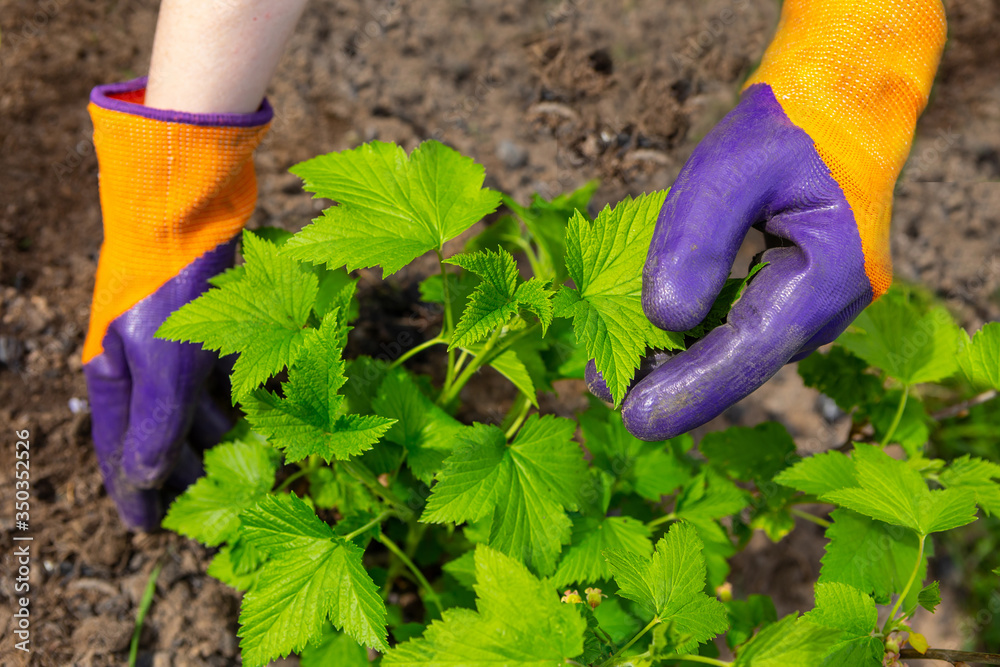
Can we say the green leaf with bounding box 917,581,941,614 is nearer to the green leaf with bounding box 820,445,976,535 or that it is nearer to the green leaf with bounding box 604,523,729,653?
the green leaf with bounding box 820,445,976,535

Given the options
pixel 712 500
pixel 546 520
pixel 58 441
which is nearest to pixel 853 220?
pixel 712 500

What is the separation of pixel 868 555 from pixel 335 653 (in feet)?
4.00

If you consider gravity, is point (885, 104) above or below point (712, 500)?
above

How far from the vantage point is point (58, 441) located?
2096 mm

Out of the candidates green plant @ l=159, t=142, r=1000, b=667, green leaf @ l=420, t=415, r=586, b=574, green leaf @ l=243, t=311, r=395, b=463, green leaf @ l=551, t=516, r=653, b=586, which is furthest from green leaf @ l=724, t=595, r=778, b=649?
green leaf @ l=243, t=311, r=395, b=463

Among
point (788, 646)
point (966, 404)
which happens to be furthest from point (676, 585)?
point (966, 404)

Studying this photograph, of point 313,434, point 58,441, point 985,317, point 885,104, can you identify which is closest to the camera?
point 313,434

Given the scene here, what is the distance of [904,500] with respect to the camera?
4.25 feet

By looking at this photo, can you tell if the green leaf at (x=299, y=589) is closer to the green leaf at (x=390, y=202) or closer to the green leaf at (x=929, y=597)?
the green leaf at (x=390, y=202)

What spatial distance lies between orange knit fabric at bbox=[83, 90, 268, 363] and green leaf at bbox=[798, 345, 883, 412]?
1682 mm

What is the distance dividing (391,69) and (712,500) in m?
2.18

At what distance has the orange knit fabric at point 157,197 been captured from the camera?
1.64m

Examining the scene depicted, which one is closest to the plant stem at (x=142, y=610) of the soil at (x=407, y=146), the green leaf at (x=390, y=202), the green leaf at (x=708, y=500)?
the soil at (x=407, y=146)

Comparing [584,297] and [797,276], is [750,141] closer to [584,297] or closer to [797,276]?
[797,276]
